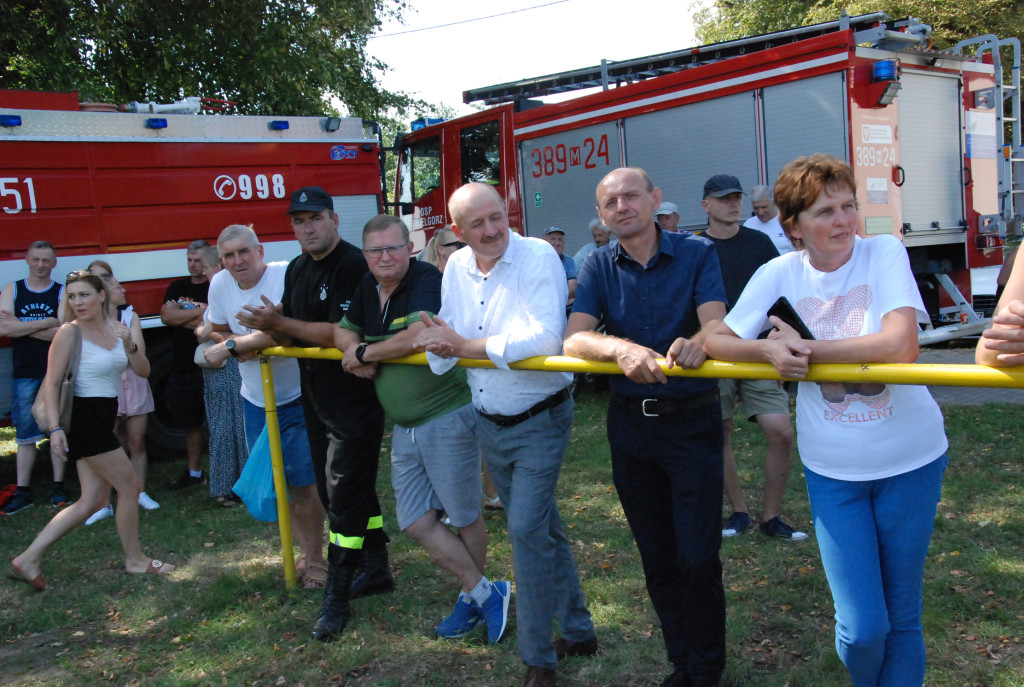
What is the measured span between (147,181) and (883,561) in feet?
24.7

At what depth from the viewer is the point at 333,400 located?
14.2 feet

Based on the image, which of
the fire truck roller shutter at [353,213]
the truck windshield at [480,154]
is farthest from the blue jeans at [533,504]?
the truck windshield at [480,154]

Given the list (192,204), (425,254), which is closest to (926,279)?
(425,254)

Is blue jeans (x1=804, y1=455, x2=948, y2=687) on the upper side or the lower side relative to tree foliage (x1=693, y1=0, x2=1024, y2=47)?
lower

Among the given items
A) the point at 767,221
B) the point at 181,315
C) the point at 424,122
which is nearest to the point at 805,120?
the point at 767,221

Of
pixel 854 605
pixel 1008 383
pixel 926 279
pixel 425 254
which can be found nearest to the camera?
pixel 1008 383

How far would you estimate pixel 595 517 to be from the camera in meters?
5.70

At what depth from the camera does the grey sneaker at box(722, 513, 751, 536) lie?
5.09 m

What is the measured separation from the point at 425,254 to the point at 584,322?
13.2 feet

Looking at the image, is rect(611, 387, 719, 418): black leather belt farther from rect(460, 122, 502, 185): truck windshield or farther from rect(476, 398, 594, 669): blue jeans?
rect(460, 122, 502, 185): truck windshield

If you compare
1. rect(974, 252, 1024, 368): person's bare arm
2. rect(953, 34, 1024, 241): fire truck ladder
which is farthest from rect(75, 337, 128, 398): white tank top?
rect(953, 34, 1024, 241): fire truck ladder

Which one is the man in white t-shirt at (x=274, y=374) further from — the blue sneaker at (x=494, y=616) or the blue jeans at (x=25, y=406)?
the blue jeans at (x=25, y=406)

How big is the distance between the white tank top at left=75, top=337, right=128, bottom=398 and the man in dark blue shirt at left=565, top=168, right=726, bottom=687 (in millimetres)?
3259

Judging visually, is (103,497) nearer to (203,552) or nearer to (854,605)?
(203,552)
